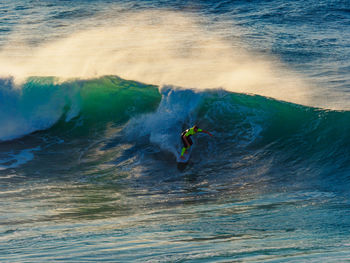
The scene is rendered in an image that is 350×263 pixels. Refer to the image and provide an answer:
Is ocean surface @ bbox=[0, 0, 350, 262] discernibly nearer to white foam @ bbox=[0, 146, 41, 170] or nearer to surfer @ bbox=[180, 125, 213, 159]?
white foam @ bbox=[0, 146, 41, 170]

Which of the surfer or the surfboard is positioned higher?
the surfer

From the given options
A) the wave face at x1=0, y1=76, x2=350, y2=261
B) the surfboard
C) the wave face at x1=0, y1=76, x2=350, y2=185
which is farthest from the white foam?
the surfboard

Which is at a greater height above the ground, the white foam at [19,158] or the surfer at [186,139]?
the surfer at [186,139]

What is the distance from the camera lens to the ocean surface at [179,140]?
5707 millimetres

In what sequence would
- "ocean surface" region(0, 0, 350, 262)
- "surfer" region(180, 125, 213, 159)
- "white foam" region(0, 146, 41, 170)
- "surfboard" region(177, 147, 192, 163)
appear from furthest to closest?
"white foam" region(0, 146, 41, 170), "surfboard" region(177, 147, 192, 163), "surfer" region(180, 125, 213, 159), "ocean surface" region(0, 0, 350, 262)

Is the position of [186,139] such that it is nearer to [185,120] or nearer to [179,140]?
[179,140]

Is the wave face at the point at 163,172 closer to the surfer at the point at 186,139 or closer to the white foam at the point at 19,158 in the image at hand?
the white foam at the point at 19,158

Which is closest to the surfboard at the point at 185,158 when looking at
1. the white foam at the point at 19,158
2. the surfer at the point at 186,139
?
the surfer at the point at 186,139

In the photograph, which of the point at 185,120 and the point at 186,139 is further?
the point at 185,120

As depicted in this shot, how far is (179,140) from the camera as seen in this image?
1082 centimetres

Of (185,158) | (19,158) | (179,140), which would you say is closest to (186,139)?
(185,158)

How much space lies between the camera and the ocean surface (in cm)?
571

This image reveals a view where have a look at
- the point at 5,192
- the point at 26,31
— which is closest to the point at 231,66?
the point at 5,192

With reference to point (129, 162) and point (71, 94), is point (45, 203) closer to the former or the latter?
point (129, 162)
